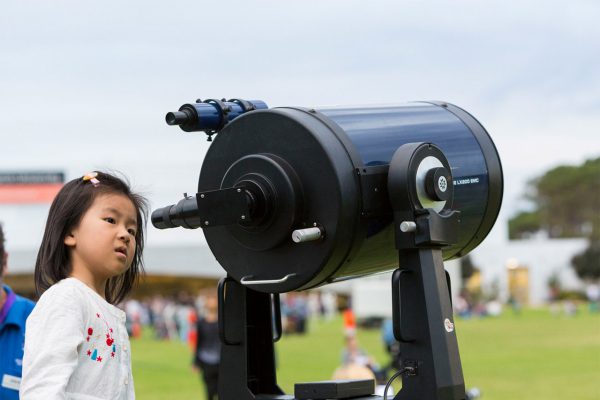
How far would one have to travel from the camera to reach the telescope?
3.45 metres

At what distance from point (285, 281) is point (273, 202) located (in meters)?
0.30

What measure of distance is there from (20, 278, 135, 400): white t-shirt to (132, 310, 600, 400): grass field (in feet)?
37.4

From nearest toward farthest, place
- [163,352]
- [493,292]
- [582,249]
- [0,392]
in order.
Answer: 1. [0,392]
2. [163,352]
3. [493,292]
4. [582,249]

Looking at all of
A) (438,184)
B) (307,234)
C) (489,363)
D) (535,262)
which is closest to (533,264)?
(535,262)

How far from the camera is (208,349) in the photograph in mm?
13812

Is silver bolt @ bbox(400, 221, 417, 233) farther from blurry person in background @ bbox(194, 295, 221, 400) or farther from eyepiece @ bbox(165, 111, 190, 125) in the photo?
blurry person in background @ bbox(194, 295, 221, 400)

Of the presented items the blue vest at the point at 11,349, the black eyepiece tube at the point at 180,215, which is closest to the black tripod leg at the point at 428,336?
the black eyepiece tube at the point at 180,215

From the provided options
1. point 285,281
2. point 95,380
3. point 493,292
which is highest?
point 493,292

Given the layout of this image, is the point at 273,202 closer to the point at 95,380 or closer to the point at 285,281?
the point at 285,281

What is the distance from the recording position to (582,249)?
86.2m

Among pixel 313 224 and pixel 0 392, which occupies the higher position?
pixel 313 224

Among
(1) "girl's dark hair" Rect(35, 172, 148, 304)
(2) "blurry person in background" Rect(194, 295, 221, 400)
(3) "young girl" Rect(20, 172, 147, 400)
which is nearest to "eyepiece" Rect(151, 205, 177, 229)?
(3) "young girl" Rect(20, 172, 147, 400)

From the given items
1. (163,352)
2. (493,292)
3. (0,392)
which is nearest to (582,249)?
(493,292)

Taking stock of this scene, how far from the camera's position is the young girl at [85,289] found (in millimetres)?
2965
